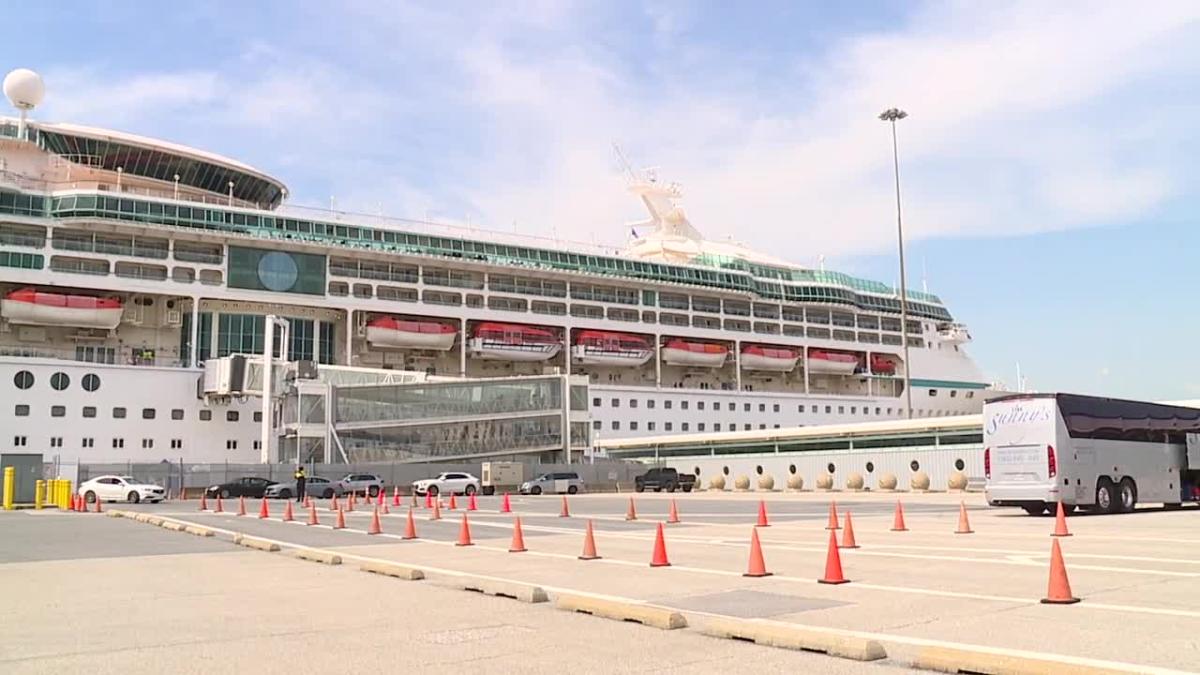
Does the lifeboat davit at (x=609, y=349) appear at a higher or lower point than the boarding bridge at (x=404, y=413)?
higher

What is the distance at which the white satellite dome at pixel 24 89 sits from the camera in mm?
54844

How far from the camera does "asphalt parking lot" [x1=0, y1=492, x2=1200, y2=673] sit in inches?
282

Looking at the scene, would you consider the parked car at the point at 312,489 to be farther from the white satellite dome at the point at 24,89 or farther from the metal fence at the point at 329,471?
the white satellite dome at the point at 24,89

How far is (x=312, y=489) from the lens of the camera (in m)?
42.7

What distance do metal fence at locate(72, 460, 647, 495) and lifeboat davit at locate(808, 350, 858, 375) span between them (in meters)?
27.5

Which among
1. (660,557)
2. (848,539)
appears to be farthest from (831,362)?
(660,557)

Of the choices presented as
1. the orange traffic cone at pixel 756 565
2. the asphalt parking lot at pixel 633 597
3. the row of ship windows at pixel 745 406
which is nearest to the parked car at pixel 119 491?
the asphalt parking lot at pixel 633 597

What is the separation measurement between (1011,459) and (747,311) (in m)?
55.1

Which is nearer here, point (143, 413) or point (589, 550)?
point (589, 550)

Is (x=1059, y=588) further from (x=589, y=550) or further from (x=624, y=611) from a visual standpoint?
(x=589, y=550)

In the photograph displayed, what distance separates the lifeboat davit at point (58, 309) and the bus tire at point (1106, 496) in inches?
1883

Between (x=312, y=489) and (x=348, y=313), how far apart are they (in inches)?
757

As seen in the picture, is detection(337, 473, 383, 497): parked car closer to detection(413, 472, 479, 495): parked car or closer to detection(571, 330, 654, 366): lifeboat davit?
detection(413, 472, 479, 495): parked car

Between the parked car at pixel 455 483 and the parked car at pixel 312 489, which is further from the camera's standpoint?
the parked car at pixel 455 483
